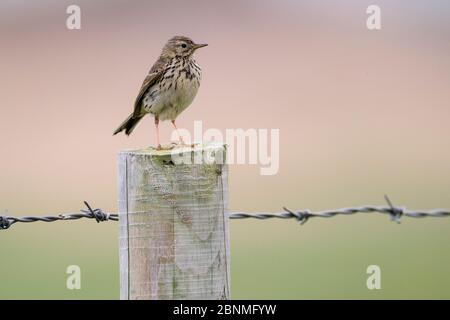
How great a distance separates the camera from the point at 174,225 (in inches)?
166

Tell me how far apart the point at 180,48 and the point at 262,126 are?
25.5ft

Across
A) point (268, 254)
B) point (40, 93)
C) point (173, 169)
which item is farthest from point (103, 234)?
point (173, 169)

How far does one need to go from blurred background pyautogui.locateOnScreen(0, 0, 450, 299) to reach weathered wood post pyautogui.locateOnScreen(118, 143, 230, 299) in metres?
4.49

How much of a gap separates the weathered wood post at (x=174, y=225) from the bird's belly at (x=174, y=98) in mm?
3293

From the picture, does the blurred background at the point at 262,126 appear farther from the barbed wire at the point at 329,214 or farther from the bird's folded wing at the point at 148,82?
the barbed wire at the point at 329,214

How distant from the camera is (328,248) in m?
12.4

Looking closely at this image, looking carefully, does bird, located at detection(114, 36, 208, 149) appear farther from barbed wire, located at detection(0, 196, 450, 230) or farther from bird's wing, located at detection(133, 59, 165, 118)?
barbed wire, located at detection(0, 196, 450, 230)

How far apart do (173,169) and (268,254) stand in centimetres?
786

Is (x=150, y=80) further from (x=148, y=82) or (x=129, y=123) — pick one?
(x=129, y=123)

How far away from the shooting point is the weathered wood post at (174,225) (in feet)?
13.8

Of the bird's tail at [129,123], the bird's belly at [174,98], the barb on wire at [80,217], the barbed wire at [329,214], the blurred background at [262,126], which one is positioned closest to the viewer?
the barbed wire at [329,214]

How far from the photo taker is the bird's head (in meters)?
7.79

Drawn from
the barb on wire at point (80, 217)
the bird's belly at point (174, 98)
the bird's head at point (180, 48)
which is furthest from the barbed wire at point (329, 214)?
the bird's head at point (180, 48)

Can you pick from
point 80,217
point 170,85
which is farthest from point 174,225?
point 170,85
